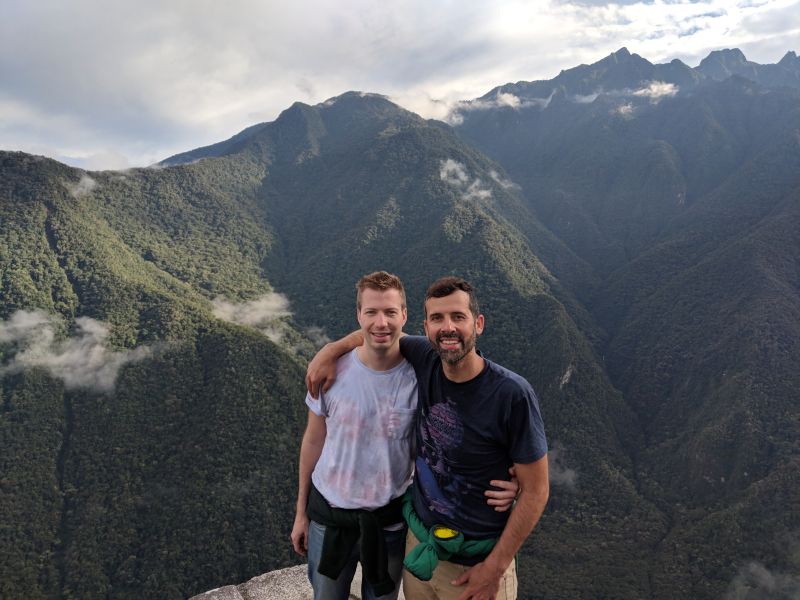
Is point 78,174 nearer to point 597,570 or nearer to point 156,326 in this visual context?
point 156,326

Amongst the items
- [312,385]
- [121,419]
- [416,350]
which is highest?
[416,350]

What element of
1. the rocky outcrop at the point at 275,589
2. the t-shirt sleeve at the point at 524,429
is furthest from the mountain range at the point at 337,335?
the t-shirt sleeve at the point at 524,429

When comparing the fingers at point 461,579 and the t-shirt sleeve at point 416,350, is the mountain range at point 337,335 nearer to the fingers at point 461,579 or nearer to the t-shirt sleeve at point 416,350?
the fingers at point 461,579

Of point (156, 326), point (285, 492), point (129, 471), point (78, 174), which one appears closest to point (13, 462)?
point (129, 471)

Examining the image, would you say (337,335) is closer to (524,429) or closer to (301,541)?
(301,541)

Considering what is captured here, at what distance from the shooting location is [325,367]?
5.01 metres

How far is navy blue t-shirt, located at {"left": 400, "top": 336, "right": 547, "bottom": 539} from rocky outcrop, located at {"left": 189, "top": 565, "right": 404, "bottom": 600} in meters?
3.20

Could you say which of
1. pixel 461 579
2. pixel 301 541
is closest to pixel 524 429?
pixel 461 579

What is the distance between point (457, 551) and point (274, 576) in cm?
440

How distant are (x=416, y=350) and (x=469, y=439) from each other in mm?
1038

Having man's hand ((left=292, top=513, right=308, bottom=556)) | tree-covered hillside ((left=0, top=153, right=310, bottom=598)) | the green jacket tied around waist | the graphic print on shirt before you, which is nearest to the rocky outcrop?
man's hand ((left=292, top=513, right=308, bottom=556))

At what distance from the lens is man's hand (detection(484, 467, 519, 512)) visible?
418 centimetres

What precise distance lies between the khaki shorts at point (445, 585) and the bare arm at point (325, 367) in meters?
1.80

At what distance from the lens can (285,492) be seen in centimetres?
6197
